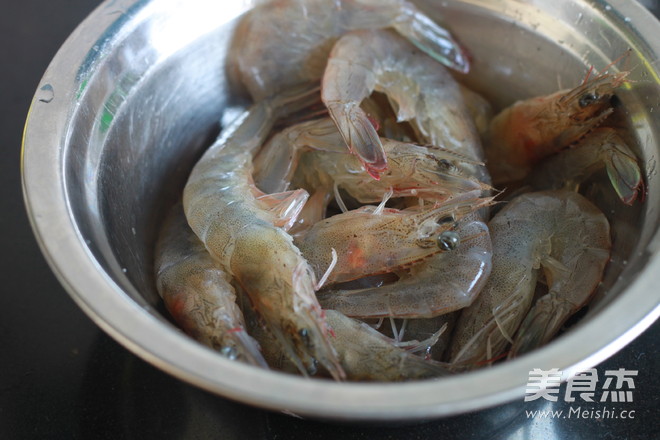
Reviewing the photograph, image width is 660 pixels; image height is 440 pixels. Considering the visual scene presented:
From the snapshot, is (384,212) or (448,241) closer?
(448,241)

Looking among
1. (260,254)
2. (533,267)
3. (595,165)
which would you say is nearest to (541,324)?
(533,267)

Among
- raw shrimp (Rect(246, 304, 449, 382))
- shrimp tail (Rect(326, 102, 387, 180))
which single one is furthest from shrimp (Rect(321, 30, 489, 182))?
raw shrimp (Rect(246, 304, 449, 382))

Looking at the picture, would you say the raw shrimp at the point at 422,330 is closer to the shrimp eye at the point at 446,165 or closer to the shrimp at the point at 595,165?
the shrimp eye at the point at 446,165

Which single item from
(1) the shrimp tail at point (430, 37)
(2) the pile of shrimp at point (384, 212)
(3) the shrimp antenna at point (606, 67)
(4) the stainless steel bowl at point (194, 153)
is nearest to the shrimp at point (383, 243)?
(2) the pile of shrimp at point (384, 212)

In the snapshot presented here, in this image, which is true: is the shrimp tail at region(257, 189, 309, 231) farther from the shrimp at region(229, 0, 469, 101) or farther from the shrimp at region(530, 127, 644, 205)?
the shrimp at region(530, 127, 644, 205)

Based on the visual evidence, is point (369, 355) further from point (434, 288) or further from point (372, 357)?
point (434, 288)

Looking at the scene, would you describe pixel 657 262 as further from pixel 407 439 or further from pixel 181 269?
pixel 181 269
